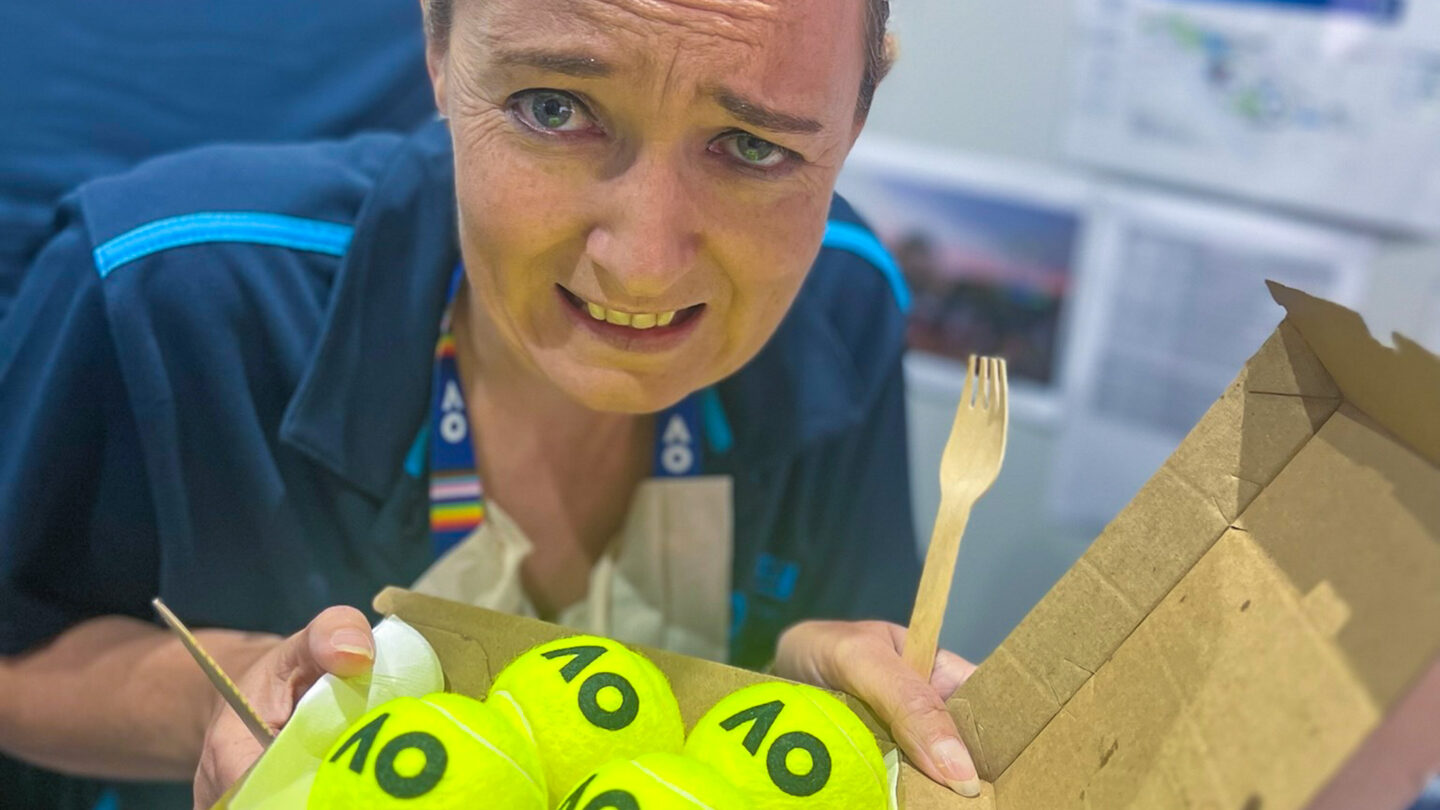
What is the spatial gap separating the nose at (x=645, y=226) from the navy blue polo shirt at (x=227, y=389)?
0.29 m

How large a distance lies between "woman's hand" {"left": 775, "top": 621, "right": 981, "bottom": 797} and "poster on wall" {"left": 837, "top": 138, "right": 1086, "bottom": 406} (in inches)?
33.9

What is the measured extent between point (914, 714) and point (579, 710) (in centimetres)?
19

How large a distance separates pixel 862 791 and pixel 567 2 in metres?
0.44

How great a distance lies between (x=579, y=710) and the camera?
0.63 meters

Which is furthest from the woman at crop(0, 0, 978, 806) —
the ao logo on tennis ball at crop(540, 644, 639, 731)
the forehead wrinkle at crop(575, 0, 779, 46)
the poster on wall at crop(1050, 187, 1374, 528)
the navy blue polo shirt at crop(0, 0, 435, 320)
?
the poster on wall at crop(1050, 187, 1374, 528)

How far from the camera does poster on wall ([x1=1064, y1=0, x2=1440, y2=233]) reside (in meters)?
1.32

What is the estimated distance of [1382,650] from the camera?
19.0 inches

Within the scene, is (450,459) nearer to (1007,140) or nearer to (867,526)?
(867,526)

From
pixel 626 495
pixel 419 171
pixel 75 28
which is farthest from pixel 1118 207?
pixel 75 28

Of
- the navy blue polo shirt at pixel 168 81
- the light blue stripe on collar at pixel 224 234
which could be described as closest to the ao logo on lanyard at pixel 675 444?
the light blue stripe on collar at pixel 224 234

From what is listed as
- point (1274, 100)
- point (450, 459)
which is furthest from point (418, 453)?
point (1274, 100)

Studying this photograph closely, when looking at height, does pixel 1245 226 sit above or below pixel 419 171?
above

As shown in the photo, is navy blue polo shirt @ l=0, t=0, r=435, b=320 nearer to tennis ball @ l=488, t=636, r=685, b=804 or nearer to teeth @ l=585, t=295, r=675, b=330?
teeth @ l=585, t=295, r=675, b=330

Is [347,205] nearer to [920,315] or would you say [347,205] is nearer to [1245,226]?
[920,315]
